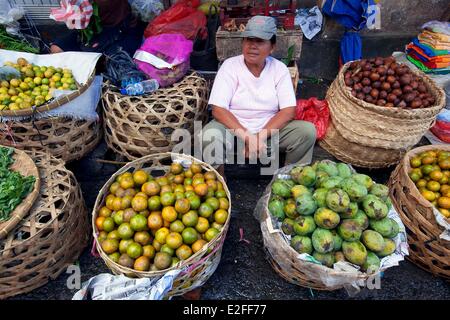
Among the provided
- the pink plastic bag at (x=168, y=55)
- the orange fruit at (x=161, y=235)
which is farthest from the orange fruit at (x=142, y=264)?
the pink plastic bag at (x=168, y=55)

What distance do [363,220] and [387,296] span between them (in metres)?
0.96

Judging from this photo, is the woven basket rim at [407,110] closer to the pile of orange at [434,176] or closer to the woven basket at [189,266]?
the pile of orange at [434,176]

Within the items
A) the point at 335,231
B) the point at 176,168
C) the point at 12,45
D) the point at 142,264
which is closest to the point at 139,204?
the point at 142,264

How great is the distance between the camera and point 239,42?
3.55 meters

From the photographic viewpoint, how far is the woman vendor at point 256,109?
2805 mm

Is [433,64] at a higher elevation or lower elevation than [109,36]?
lower

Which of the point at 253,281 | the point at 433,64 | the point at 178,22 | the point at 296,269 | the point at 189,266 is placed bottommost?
the point at 253,281

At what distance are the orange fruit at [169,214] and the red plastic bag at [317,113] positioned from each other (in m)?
2.03

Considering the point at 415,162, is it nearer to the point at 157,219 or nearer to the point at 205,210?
the point at 205,210

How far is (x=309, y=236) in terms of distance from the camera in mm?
1946

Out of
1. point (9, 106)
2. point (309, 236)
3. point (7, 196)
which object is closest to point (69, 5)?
point (9, 106)

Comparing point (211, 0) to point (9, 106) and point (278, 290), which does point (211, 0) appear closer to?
point (9, 106)

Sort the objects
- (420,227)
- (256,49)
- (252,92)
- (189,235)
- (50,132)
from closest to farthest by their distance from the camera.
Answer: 1. (189,235)
2. (420,227)
3. (256,49)
4. (50,132)
5. (252,92)

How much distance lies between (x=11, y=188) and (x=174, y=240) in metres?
1.17
